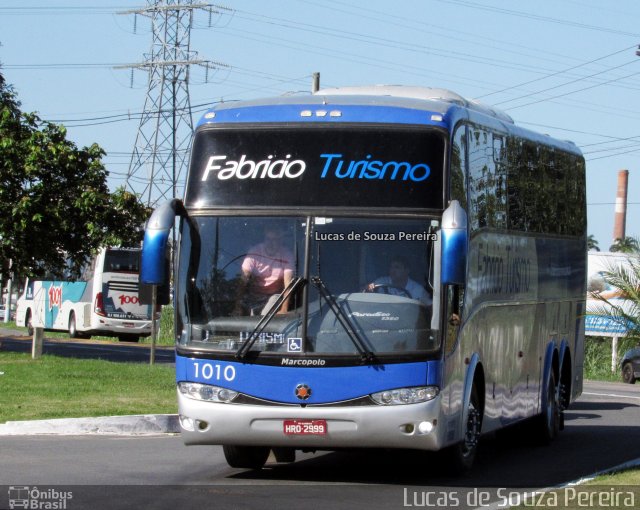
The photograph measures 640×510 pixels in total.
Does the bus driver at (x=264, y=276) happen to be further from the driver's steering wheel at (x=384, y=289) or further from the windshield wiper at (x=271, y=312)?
the driver's steering wheel at (x=384, y=289)

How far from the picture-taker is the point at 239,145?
12500 mm

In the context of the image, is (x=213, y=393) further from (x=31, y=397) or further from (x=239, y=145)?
(x=31, y=397)

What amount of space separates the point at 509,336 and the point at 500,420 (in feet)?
3.11

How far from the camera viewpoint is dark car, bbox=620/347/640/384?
36.2 metres

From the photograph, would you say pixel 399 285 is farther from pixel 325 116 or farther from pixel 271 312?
pixel 325 116

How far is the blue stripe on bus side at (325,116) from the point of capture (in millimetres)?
12445

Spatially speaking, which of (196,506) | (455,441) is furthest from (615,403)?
(196,506)

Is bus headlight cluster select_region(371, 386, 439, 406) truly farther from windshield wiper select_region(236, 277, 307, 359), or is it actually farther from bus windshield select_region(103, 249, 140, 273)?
bus windshield select_region(103, 249, 140, 273)

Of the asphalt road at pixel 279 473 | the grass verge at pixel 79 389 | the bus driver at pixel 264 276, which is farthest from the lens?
the grass verge at pixel 79 389

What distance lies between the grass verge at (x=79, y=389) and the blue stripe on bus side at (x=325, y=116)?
6288 millimetres

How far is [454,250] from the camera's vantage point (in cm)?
1152

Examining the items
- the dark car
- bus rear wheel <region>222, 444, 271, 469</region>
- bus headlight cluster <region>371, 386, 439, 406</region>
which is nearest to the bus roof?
bus headlight cluster <region>371, 386, 439, 406</region>

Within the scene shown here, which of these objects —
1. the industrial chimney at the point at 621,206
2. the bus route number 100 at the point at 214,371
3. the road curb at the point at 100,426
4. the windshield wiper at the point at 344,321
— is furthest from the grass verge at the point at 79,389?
the industrial chimney at the point at 621,206

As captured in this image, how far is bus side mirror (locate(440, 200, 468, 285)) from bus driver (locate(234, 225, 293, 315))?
1384 mm
